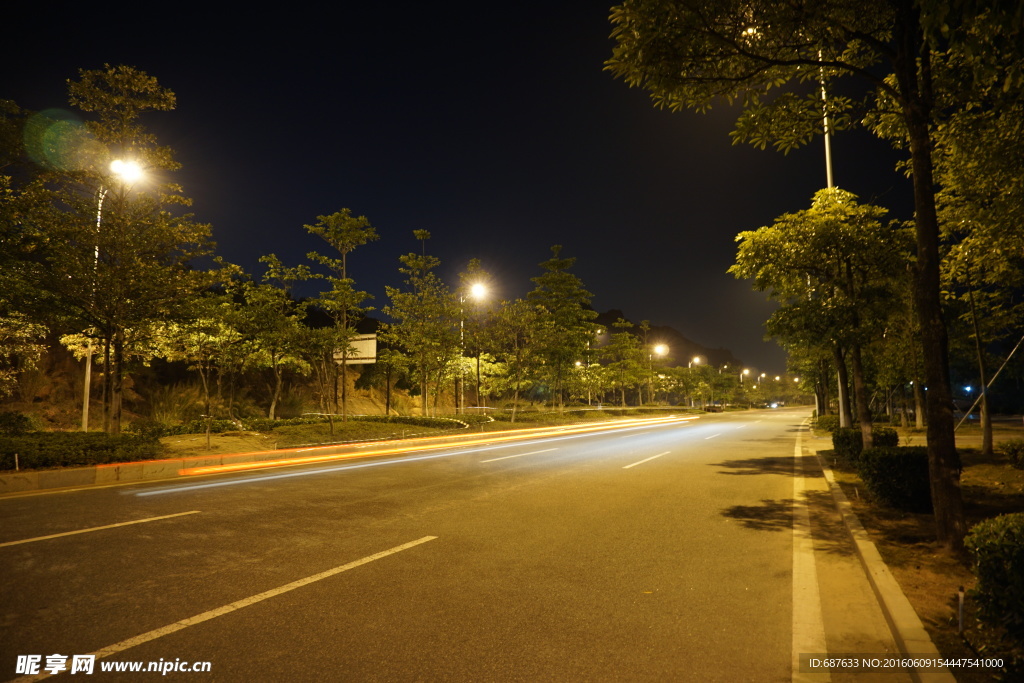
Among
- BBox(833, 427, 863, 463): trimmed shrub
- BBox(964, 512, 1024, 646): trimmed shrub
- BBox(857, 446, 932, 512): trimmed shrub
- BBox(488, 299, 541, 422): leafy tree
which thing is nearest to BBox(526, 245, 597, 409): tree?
BBox(488, 299, 541, 422): leafy tree

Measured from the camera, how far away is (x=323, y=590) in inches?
181

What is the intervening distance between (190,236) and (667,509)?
14625mm

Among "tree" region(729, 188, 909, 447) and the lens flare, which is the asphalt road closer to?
"tree" region(729, 188, 909, 447)

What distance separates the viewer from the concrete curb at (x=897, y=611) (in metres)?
3.25

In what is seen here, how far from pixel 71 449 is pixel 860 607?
14.2 metres

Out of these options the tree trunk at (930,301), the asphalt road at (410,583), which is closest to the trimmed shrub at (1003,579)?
the asphalt road at (410,583)

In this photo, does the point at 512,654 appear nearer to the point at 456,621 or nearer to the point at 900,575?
the point at 456,621

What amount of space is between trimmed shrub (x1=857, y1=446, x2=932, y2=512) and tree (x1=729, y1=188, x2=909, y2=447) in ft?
12.1

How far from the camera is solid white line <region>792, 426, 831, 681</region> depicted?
3648 mm

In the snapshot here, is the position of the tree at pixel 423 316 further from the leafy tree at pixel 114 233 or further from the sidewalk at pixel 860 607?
the sidewalk at pixel 860 607

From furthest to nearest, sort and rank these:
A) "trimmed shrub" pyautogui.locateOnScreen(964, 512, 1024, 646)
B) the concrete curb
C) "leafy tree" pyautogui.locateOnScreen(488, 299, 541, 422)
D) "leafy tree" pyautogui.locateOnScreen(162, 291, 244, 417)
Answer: "leafy tree" pyautogui.locateOnScreen(488, 299, 541, 422) < "leafy tree" pyautogui.locateOnScreen(162, 291, 244, 417) < the concrete curb < "trimmed shrub" pyautogui.locateOnScreen(964, 512, 1024, 646)

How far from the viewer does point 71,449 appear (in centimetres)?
1117

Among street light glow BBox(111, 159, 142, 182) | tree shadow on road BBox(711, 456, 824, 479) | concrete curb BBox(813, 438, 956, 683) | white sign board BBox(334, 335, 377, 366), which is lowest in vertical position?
tree shadow on road BBox(711, 456, 824, 479)

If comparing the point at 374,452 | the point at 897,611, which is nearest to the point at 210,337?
the point at 374,452
